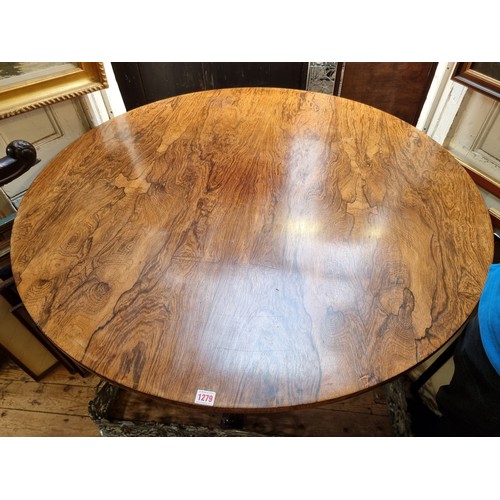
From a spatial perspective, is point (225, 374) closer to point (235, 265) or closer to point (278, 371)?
point (278, 371)

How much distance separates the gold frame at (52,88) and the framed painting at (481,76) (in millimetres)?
1533

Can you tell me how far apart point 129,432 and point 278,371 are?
2.68 feet

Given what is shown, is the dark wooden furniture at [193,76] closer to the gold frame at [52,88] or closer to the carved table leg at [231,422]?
the gold frame at [52,88]

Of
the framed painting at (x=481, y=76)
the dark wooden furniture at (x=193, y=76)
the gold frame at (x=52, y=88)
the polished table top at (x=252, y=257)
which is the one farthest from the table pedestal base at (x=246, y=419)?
the dark wooden furniture at (x=193, y=76)

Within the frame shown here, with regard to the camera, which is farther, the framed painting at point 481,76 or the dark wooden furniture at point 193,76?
the dark wooden furniture at point 193,76

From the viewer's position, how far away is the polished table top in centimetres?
56

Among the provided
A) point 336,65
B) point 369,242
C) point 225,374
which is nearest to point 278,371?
point 225,374

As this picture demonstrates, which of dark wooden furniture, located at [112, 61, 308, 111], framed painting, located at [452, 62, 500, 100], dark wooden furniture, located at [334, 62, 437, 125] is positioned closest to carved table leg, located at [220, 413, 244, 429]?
framed painting, located at [452, 62, 500, 100]

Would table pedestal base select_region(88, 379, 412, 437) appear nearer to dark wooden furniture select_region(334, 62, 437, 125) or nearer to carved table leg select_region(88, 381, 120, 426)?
carved table leg select_region(88, 381, 120, 426)

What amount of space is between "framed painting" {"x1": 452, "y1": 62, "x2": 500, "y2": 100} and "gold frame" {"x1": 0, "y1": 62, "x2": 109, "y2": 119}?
5.03 feet

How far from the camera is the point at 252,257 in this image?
72 centimetres

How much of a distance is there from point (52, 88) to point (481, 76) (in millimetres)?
1706

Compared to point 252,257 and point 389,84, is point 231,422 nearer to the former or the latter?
point 252,257

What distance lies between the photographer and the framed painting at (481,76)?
1261mm
